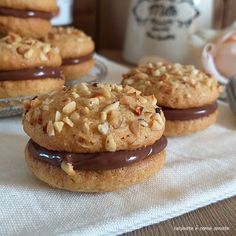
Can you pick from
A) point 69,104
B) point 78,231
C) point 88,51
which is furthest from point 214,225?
point 88,51

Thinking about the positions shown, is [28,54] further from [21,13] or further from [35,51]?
[21,13]

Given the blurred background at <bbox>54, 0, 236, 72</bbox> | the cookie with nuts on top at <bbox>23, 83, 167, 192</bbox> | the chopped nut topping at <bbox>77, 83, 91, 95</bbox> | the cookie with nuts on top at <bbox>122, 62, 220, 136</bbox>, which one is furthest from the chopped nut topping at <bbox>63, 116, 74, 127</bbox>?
the blurred background at <bbox>54, 0, 236, 72</bbox>

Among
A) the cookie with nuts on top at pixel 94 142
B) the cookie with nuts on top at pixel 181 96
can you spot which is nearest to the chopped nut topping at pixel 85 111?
the cookie with nuts on top at pixel 94 142

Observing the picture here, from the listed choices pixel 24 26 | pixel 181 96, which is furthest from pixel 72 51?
pixel 181 96

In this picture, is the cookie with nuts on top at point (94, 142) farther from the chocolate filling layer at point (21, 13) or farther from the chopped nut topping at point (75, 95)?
the chocolate filling layer at point (21, 13)

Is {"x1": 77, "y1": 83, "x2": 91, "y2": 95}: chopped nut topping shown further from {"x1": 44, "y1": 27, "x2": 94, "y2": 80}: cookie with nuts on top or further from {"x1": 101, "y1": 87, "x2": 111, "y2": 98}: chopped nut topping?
{"x1": 44, "y1": 27, "x2": 94, "y2": 80}: cookie with nuts on top

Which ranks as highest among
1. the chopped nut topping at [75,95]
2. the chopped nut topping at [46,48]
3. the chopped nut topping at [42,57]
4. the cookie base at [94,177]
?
the chopped nut topping at [75,95]

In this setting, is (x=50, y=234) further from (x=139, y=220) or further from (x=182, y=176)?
(x=182, y=176)

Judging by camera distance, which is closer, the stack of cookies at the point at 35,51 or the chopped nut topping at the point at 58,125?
the chopped nut topping at the point at 58,125
